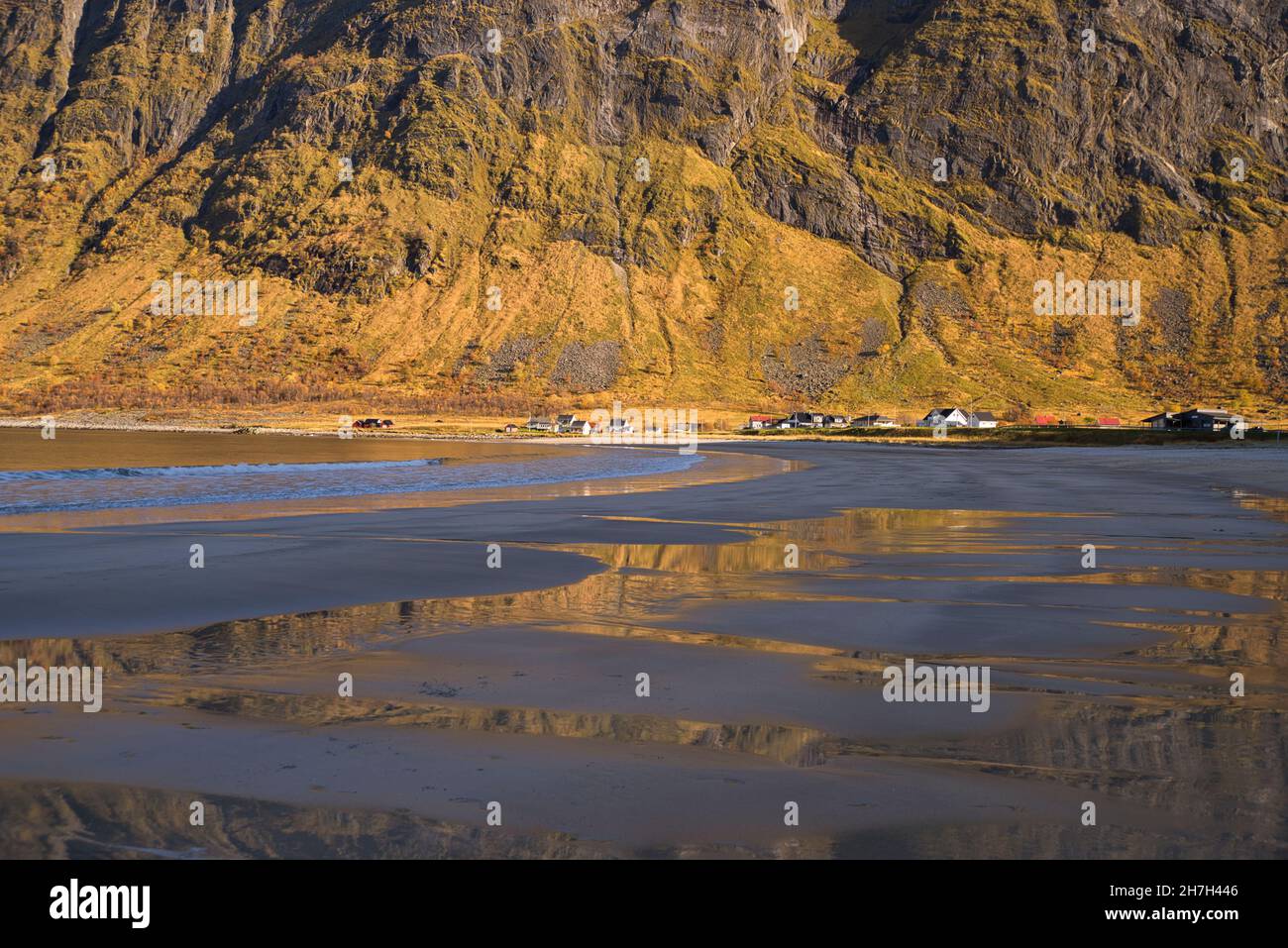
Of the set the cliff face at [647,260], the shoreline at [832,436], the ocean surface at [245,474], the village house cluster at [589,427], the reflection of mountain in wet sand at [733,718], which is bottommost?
the reflection of mountain in wet sand at [733,718]

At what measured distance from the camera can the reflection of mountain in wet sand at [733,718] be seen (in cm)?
535

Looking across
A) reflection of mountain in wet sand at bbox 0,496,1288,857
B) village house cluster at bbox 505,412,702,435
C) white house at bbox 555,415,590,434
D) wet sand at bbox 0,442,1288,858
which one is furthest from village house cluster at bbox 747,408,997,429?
reflection of mountain in wet sand at bbox 0,496,1288,857

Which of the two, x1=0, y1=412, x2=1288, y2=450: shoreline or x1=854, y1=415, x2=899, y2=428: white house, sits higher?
x1=854, y1=415, x2=899, y2=428: white house

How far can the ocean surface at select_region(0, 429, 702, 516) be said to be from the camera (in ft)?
94.7

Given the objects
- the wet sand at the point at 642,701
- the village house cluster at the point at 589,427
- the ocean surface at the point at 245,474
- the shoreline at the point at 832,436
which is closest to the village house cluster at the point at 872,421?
the village house cluster at the point at 589,427

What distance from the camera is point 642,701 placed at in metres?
8.00

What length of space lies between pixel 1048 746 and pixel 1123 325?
182 metres

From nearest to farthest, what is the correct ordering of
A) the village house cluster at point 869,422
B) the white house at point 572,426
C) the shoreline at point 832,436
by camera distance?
1. the shoreline at point 832,436
2. the village house cluster at point 869,422
3. the white house at point 572,426

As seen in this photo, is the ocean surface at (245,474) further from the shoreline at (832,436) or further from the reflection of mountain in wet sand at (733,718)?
the shoreline at (832,436)

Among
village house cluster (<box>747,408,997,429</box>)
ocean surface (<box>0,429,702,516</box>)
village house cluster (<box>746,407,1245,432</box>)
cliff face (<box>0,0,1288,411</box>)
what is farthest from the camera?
cliff face (<box>0,0,1288,411</box>)

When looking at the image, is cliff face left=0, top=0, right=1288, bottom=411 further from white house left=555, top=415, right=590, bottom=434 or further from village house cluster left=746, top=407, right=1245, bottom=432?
white house left=555, top=415, right=590, bottom=434

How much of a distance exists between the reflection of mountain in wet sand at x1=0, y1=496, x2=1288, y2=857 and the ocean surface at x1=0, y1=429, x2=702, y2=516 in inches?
682

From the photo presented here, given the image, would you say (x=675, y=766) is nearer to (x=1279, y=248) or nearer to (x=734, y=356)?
(x=734, y=356)

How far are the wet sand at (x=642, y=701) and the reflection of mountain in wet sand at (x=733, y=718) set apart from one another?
0.10 ft
